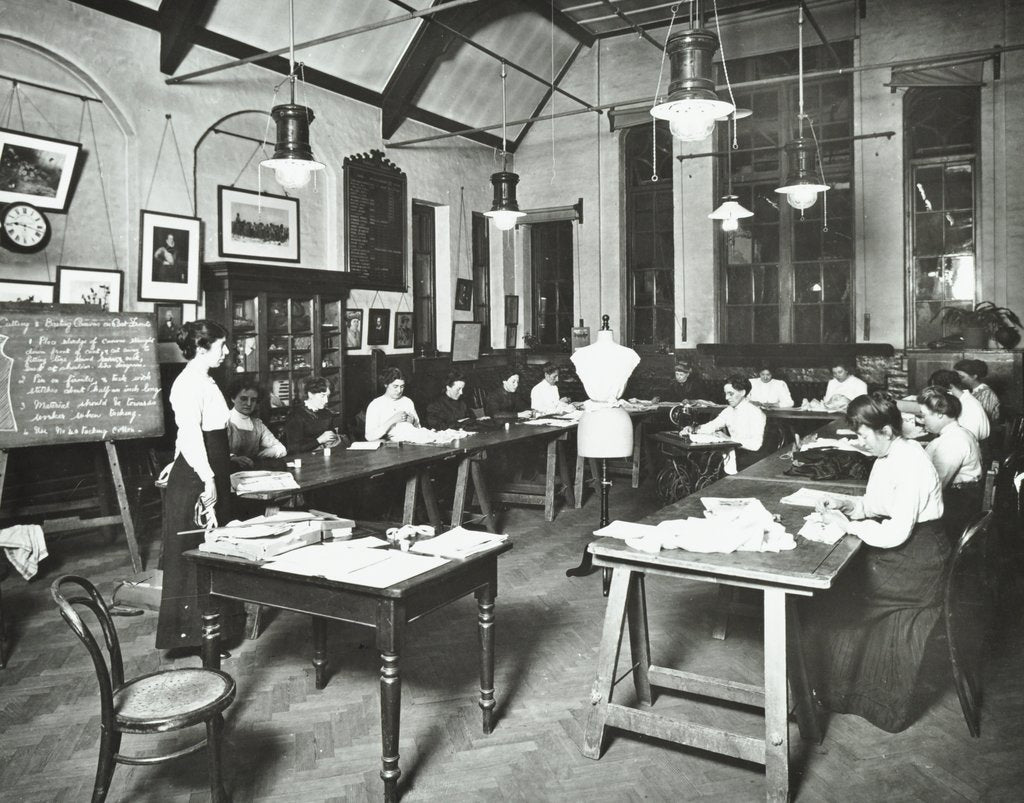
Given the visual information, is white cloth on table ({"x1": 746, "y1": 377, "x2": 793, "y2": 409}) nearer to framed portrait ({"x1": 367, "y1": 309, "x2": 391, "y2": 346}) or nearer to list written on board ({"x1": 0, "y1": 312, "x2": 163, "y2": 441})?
framed portrait ({"x1": 367, "y1": 309, "x2": 391, "y2": 346})

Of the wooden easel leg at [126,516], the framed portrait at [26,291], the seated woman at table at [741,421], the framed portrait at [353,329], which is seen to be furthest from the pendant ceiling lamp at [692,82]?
the framed portrait at [353,329]

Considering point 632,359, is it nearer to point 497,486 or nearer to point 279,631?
point 279,631

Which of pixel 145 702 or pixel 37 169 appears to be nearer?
pixel 145 702

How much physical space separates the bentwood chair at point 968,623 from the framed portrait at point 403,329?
23.5ft

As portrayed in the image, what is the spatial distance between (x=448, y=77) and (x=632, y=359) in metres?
6.96

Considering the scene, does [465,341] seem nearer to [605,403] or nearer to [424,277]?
[424,277]

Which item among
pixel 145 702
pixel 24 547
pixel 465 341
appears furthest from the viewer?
pixel 465 341

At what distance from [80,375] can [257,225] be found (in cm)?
297

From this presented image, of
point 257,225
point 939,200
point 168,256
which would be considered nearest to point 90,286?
point 168,256

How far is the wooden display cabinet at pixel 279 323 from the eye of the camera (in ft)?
24.5

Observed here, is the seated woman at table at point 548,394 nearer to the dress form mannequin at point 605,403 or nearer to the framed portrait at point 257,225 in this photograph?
the framed portrait at point 257,225

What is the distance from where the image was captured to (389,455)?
19.4 feet

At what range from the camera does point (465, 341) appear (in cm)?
1129

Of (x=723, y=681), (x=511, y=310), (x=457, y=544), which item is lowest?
(x=723, y=681)
